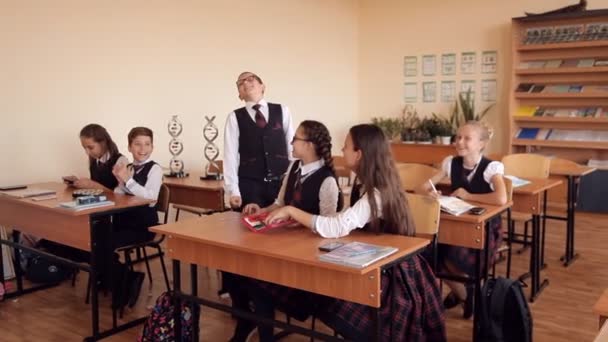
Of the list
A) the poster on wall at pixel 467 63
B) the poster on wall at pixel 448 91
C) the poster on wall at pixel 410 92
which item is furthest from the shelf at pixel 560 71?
the poster on wall at pixel 410 92

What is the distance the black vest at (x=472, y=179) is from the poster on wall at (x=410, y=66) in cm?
426

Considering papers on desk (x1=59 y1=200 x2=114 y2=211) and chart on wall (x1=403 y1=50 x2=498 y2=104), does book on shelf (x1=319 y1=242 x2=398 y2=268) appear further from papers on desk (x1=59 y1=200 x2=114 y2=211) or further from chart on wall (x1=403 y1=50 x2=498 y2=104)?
chart on wall (x1=403 y1=50 x2=498 y2=104)

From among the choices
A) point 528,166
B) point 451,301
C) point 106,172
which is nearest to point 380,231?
point 451,301

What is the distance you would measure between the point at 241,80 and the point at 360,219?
1382 mm

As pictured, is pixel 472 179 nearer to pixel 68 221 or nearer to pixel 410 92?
pixel 68 221

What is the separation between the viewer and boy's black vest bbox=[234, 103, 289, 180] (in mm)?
3334

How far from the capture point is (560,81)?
6.40 metres

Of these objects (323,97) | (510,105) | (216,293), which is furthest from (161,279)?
(510,105)

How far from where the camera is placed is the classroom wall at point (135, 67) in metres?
4.24

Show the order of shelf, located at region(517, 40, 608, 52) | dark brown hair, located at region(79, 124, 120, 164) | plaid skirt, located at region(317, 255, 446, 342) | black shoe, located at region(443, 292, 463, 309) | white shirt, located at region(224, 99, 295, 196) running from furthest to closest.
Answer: shelf, located at region(517, 40, 608, 52)
dark brown hair, located at region(79, 124, 120, 164)
black shoe, located at region(443, 292, 463, 309)
white shirt, located at region(224, 99, 295, 196)
plaid skirt, located at region(317, 255, 446, 342)

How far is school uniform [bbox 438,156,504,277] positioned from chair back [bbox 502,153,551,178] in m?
1.11

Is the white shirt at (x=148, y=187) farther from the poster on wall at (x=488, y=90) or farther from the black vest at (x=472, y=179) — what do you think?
the poster on wall at (x=488, y=90)

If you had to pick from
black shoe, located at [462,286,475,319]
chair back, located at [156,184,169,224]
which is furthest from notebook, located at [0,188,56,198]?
black shoe, located at [462,286,475,319]

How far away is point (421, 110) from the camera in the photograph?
7527 mm
